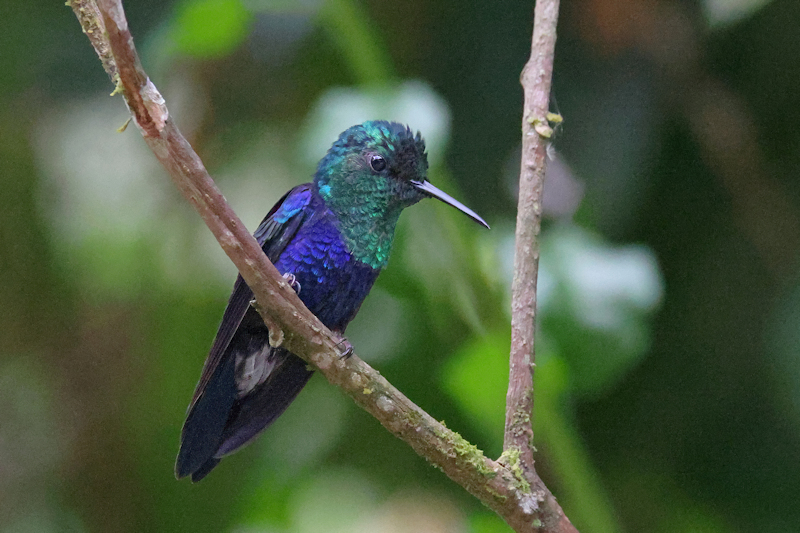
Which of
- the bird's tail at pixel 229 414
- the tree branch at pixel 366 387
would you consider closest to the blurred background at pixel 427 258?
the bird's tail at pixel 229 414

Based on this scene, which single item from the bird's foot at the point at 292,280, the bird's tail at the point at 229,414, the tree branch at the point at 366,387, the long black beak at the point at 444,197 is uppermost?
the long black beak at the point at 444,197

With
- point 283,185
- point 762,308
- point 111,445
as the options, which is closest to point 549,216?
point 762,308

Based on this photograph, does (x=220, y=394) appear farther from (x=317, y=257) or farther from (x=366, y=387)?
(x=366, y=387)

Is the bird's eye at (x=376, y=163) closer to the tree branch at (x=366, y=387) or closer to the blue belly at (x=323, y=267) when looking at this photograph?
the blue belly at (x=323, y=267)

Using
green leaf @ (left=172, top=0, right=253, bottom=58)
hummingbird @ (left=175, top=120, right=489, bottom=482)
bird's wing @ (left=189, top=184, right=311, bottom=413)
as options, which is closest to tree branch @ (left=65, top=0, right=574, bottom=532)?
bird's wing @ (left=189, top=184, right=311, bottom=413)

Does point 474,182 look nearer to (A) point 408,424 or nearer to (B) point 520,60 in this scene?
(B) point 520,60

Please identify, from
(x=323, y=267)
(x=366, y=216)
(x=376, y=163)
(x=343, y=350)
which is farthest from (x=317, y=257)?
(x=343, y=350)

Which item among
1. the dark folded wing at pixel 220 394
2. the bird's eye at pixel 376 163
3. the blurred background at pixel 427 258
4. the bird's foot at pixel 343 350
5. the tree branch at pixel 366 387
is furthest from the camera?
the blurred background at pixel 427 258
